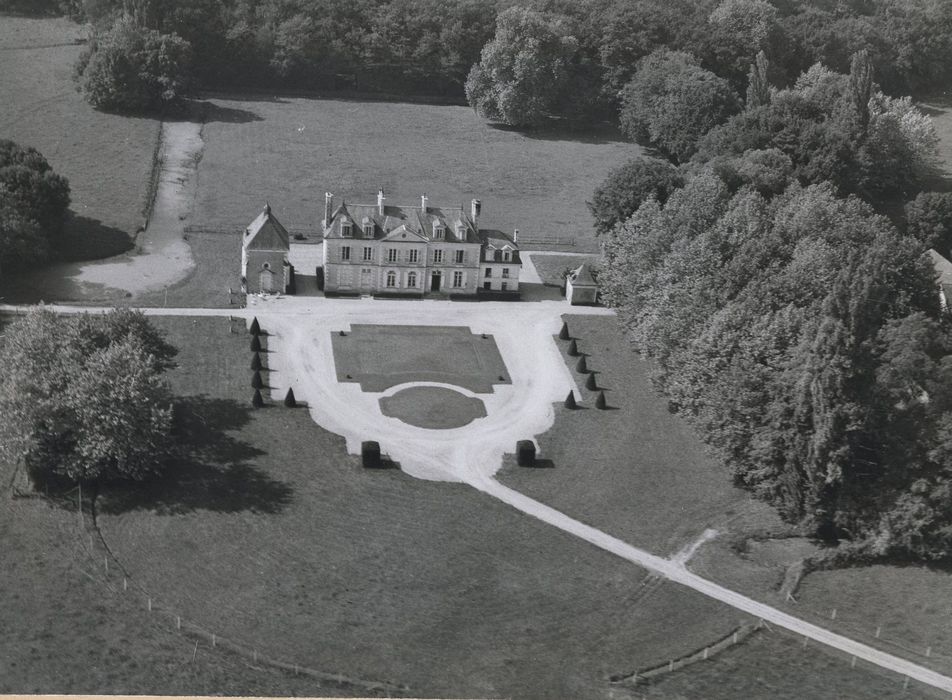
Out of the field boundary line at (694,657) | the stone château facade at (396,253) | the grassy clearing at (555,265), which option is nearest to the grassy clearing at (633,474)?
the field boundary line at (694,657)

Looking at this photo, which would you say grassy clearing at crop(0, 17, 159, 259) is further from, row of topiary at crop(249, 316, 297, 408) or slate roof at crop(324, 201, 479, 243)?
row of topiary at crop(249, 316, 297, 408)

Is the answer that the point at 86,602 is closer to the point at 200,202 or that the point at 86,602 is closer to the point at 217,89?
the point at 200,202

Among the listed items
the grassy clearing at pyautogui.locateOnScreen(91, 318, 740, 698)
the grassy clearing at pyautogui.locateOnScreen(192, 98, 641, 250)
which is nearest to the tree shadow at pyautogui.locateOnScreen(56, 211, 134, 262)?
the grassy clearing at pyautogui.locateOnScreen(192, 98, 641, 250)

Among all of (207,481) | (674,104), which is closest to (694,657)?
(207,481)

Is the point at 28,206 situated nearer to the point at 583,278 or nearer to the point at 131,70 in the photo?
the point at 131,70

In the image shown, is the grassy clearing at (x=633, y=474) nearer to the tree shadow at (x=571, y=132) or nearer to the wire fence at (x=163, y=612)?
the wire fence at (x=163, y=612)

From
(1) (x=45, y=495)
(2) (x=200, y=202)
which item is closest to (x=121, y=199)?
(2) (x=200, y=202)
